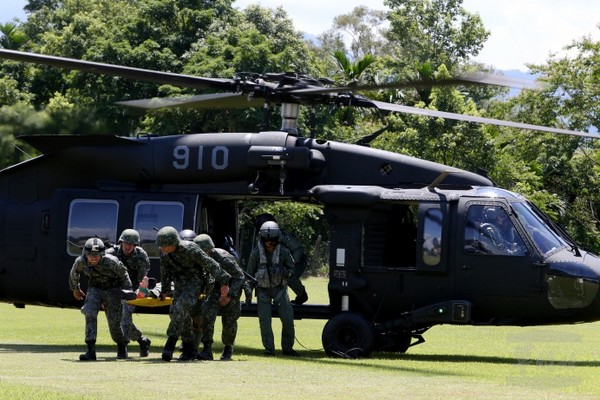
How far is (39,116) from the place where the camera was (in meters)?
21.5

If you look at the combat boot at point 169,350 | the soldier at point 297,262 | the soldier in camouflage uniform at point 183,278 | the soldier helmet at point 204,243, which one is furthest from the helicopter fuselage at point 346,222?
the combat boot at point 169,350

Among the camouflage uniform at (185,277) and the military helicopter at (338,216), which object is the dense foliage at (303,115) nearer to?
the military helicopter at (338,216)

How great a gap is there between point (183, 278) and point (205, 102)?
3.05m

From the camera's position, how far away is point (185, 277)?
15562 millimetres

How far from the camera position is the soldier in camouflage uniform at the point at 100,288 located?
1540cm

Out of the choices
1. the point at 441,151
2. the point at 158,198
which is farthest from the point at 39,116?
the point at 441,151

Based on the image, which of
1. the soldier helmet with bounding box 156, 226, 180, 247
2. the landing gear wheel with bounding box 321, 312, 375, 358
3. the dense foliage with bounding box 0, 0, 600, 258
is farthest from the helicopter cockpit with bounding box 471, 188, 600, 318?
the dense foliage with bounding box 0, 0, 600, 258

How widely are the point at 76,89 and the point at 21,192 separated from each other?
2730 cm

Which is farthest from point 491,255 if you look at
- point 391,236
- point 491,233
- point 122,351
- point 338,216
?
point 122,351

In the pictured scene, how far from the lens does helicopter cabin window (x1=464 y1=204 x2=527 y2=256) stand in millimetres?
16531

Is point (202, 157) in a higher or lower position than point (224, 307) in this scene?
higher

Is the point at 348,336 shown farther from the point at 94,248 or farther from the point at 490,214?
the point at 94,248

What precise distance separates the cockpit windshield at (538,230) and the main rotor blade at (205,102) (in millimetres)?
3796

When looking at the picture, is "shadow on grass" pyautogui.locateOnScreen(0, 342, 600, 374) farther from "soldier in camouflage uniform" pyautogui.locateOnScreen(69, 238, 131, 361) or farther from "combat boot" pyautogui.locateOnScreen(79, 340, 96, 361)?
"soldier in camouflage uniform" pyautogui.locateOnScreen(69, 238, 131, 361)
